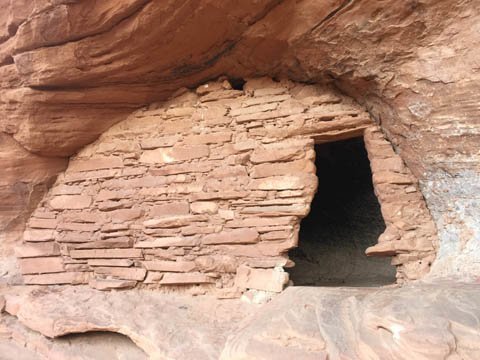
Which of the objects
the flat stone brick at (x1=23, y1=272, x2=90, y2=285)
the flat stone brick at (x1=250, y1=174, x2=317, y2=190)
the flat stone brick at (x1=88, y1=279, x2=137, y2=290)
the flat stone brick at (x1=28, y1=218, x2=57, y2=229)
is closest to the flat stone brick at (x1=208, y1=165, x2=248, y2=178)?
the flat stone brick at (x1=250, y1=174, x2=317, y2=190)

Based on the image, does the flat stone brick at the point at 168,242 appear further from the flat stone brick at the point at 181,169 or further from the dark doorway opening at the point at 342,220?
the dark doorway opening at the point at 342,220

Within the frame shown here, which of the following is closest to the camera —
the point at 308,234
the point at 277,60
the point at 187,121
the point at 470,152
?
the point at 470,152

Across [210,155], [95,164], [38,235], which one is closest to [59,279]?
[38,235]

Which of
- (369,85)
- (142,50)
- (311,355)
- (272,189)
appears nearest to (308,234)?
(272,189)

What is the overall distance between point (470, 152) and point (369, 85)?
78cm

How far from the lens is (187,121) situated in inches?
127

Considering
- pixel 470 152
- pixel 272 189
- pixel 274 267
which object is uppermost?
pixel 470 152

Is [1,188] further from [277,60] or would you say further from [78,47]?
[277,60]

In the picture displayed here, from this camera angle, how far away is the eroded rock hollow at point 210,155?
239cm

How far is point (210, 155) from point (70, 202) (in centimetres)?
128

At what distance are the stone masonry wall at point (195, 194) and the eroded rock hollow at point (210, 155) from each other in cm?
1

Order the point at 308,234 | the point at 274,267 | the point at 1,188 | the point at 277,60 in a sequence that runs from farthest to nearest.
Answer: the point at 308,234 < the point at 1,188 < the point at 277,60 < the point at 274,267

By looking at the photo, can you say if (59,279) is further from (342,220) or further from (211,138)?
(342,220)

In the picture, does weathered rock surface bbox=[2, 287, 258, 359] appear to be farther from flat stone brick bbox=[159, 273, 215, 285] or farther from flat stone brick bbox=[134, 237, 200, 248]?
flat stone brick bbox=[134, 237, 200, 248]
